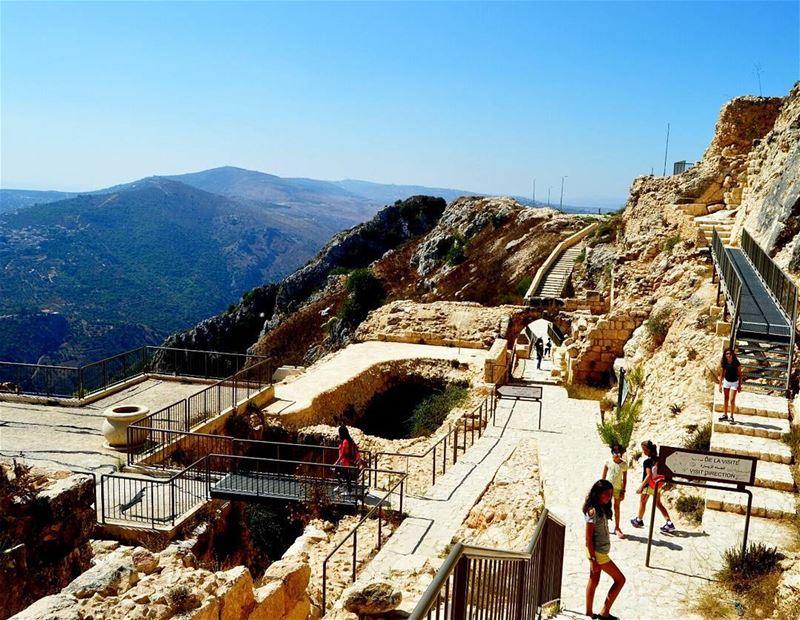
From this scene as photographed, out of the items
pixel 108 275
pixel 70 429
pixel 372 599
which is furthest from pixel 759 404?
pixel 108 275

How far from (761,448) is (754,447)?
0.11 m

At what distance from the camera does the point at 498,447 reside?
49.2 ft

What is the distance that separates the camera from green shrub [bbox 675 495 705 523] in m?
9.02

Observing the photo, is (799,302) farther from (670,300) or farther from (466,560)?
(466,560)

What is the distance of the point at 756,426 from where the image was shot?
10.4 m

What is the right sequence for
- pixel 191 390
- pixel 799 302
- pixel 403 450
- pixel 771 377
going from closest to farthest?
pixel 771 377 → pixel 799 302 → pixel 403 450 → pixel 191 390

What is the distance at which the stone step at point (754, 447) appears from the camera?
9727 millimetres

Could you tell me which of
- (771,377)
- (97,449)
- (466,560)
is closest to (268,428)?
(97,449)

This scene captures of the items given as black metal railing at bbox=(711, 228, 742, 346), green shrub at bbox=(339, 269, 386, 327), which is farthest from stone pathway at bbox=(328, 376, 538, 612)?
green shrub at bbox=(339, 269, 386, 327)

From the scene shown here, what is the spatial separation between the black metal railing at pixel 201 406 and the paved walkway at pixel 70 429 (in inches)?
26.3

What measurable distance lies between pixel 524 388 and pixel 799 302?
7.09m

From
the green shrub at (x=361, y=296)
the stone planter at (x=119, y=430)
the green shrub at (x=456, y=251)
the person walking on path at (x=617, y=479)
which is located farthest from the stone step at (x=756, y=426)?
the green shrub at (x=456, y=251)

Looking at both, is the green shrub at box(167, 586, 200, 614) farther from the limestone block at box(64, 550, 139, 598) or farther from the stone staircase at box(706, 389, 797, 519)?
the stone staircase at box(706, 389, 797, 519)

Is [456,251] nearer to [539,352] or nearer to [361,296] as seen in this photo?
[361,296]
